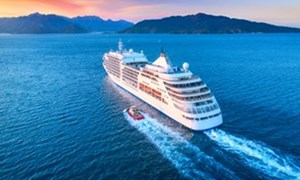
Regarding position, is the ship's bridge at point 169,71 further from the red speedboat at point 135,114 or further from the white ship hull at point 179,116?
the red speedboat at point 135,114

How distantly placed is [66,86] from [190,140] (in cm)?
5429

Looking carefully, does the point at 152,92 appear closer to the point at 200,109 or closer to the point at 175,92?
the point at 175,92

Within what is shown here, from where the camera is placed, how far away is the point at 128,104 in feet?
237

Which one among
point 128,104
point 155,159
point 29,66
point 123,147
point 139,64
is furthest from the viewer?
point 29,66

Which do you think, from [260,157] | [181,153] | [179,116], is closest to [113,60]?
[179,116]

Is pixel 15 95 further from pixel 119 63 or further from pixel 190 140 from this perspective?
pixel 190 140

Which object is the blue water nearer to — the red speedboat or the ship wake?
the ship wake

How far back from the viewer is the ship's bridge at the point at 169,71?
64438 millimetres

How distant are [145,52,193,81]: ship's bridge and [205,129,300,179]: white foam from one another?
1652 centimetres

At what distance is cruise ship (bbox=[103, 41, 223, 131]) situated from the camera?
55125mm

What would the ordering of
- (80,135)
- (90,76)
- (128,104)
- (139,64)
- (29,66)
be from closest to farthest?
(80,135)
(128,104)
(139,64)
(90,76)
(29,66)

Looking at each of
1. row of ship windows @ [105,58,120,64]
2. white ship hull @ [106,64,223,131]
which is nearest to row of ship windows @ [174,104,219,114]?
white ship hull @ [106,64,223,131]

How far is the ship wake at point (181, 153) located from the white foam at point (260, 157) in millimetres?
4602

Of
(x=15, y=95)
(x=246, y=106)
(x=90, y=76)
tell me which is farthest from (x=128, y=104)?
(x=90, y=76)
